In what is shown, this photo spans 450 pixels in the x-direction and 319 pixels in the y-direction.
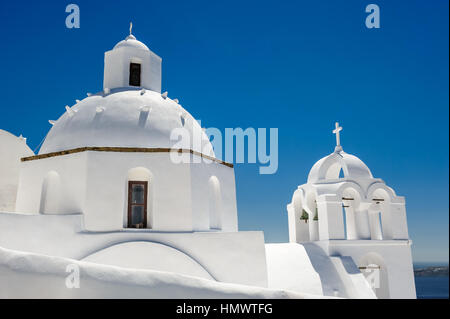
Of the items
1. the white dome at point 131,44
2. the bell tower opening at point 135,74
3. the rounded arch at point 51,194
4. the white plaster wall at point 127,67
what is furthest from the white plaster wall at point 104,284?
the white dome at point 131,44

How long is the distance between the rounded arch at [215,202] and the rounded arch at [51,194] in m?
3.96

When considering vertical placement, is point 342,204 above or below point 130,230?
above

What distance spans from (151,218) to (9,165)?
19.2ft

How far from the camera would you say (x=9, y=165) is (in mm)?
13336

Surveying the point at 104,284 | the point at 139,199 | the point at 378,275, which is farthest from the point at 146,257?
the point at 378,275

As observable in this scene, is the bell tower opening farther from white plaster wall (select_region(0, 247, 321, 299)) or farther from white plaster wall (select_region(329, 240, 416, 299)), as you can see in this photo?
white plaster wall (select_region(0, 247, 321, 299))

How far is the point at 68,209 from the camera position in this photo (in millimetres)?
10234

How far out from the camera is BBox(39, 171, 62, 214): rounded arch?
10.6m

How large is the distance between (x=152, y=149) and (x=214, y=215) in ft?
9.14

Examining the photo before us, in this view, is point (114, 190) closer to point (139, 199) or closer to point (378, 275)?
point (139, 199)

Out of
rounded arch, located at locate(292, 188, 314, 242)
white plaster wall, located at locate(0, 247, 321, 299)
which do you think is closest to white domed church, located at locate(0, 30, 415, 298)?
white plaster wall, located at locate(0, 247, 321, 299)

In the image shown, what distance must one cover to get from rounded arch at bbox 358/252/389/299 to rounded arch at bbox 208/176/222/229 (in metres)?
5.28
